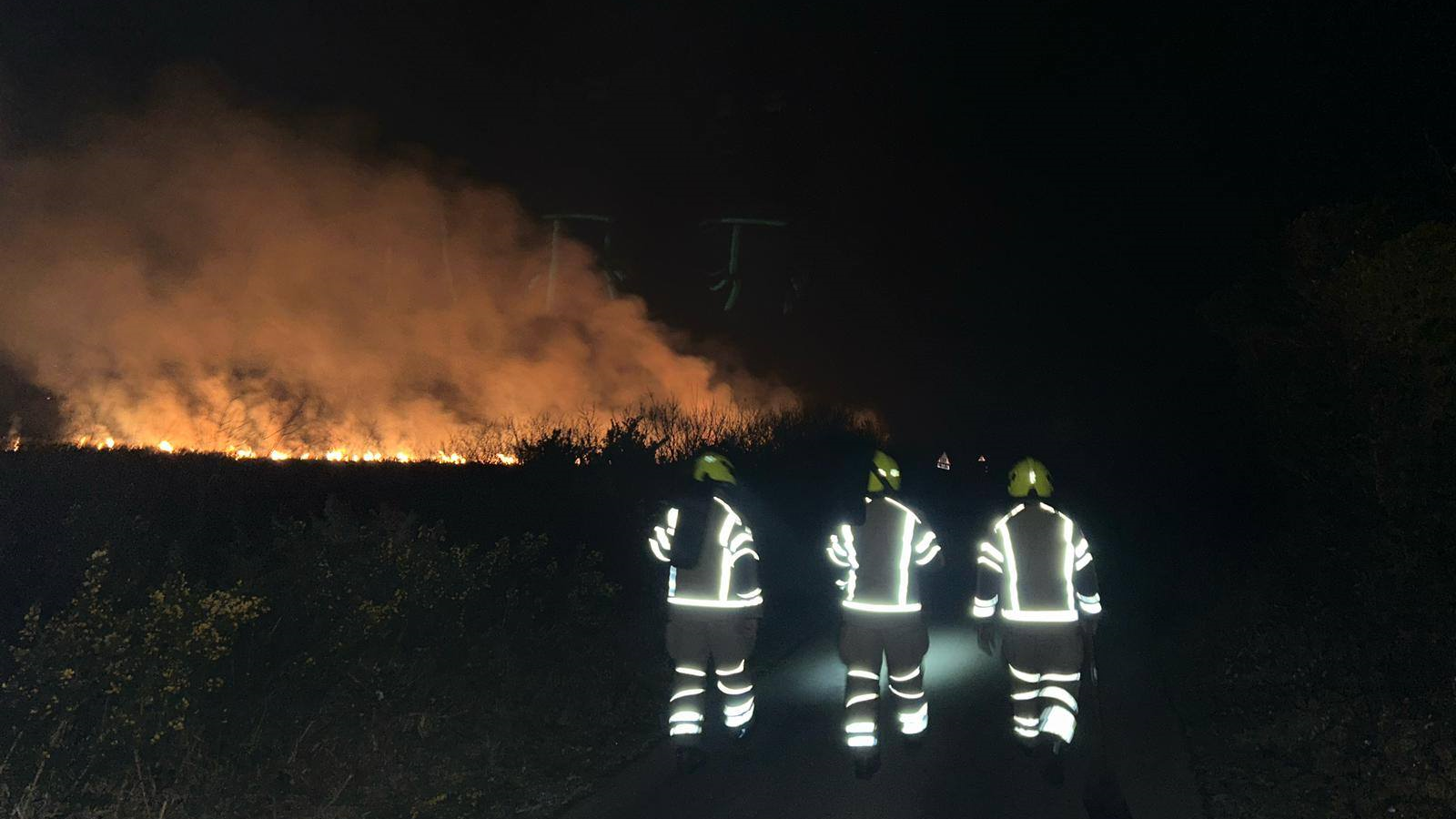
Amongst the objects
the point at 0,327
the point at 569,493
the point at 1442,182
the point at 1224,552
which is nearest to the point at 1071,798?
the point at 569,493

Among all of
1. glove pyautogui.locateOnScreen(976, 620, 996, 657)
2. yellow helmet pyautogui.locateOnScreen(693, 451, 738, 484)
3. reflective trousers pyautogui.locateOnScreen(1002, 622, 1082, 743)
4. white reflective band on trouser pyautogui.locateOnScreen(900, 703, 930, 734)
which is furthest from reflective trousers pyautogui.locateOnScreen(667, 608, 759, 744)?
reflective trousers pyautogui.locateOnScreen(1002, 622, 1082, 743)

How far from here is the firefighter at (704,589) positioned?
6.18 metres

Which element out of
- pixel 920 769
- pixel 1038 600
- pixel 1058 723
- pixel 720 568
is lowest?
pixel 920 769

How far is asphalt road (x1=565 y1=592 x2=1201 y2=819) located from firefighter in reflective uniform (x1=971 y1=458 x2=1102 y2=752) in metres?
0.34

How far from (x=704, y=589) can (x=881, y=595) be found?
112 centimetres

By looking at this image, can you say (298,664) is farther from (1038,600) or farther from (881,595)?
(1038,600)

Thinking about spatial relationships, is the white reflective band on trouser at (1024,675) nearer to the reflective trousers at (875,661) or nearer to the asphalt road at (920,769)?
the asphalt road at (920,769)

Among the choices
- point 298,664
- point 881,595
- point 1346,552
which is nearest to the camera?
point 298,664

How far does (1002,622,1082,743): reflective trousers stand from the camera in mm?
5910

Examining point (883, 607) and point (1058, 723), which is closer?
point (1058, 723)

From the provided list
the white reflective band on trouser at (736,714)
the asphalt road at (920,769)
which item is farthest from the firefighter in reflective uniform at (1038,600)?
the white reflective band on trouser at (736,714)

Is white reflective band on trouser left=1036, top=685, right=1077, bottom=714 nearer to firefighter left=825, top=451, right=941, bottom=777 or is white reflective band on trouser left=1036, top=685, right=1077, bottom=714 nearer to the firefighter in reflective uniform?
the firefighter in reflective uniform

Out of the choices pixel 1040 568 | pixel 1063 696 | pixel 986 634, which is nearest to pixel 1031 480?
pixel 1040 568

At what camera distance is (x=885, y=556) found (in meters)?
6.14
